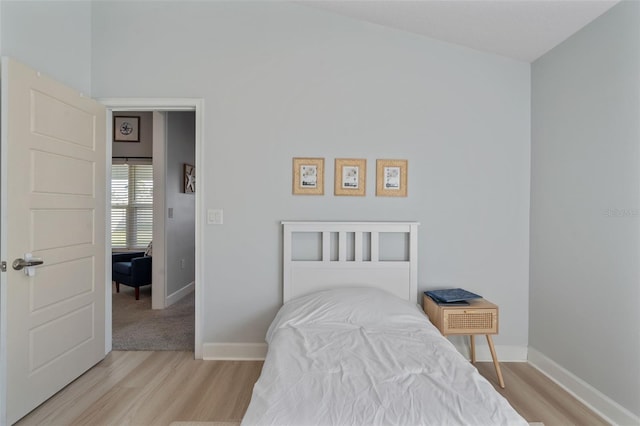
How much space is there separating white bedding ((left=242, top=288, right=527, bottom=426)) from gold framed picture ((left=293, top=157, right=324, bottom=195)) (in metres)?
0.93

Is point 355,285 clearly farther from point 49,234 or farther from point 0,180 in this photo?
point 0,180

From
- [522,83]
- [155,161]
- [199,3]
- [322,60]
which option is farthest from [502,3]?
[155,161]

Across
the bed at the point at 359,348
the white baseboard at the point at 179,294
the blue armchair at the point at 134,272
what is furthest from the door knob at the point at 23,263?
the blue armchair at the point at 134,272

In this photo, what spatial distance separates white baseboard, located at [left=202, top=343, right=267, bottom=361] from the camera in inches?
98.4

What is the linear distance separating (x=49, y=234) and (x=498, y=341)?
11.1 ft

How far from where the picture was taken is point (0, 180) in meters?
1.71

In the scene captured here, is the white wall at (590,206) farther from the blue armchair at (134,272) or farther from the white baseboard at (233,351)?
the blue armchair at (134,272)

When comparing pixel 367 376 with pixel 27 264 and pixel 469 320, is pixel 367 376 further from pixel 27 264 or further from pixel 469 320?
pixel 27 264

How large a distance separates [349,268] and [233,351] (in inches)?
45.3

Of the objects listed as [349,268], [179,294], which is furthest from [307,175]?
[179,294]

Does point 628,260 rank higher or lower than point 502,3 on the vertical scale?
lower

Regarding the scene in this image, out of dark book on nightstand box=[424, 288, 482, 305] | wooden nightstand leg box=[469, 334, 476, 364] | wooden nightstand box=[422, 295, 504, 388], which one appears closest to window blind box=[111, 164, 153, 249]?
dark book on nightstand box=[424, 288, 482, 305]

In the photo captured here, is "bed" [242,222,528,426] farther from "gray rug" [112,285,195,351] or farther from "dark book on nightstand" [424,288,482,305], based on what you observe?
"gray rug" [112,285,195,351]

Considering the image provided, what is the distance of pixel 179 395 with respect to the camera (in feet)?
6.68
